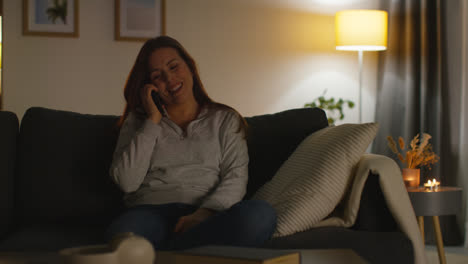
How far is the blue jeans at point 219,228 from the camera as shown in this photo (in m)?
1.49

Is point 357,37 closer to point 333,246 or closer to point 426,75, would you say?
point 426,75

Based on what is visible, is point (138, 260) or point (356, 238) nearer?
point (138, 260)

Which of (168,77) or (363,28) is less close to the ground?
(363,28)

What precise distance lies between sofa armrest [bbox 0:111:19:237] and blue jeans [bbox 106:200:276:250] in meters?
0.56

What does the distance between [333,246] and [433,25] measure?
98.2 inches

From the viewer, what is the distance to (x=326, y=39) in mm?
4098

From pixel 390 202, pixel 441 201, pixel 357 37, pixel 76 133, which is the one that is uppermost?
pixel 357 37

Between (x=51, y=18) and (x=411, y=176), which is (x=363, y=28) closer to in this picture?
(x=411, y=176)

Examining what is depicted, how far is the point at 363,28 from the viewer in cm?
357

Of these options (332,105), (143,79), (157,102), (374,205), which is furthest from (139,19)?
(374,205)

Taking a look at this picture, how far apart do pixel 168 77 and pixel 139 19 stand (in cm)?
192

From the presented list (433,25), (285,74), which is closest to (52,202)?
(285,74)

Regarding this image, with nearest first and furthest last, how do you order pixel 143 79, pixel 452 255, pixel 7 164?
1. pixel 7 164
2. pixel 143 79
3. pixel 452 255

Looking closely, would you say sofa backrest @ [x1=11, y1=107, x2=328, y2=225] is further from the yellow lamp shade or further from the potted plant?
the potted plant
